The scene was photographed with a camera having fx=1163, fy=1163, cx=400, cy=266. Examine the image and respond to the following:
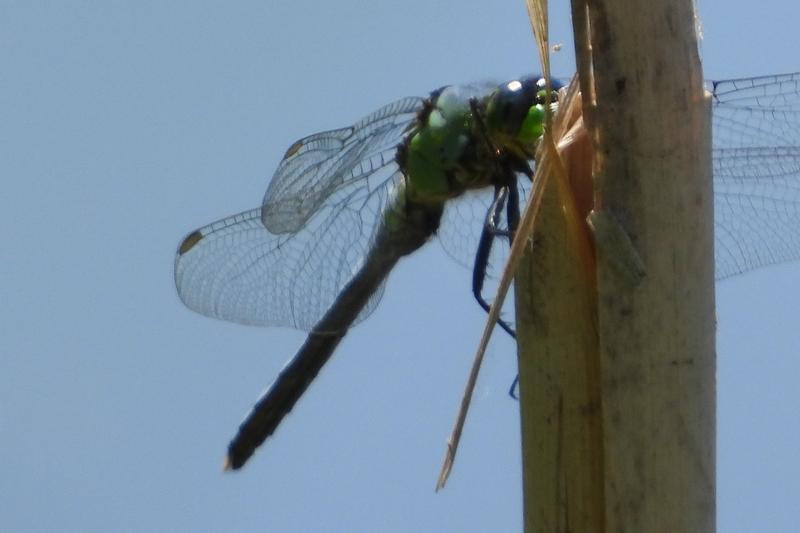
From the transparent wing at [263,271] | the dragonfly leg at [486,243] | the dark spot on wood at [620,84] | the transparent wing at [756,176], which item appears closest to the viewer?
the dark spot on wood at [620,84]

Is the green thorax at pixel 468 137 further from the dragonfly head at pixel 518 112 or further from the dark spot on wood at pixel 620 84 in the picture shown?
the dark spot on wood at pixel 620 84

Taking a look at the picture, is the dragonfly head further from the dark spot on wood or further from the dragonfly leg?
the dark spot on wood

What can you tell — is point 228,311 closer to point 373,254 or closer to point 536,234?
point 373,254

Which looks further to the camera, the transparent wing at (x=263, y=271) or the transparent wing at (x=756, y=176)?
the transparent wing at (x=263, y=271)

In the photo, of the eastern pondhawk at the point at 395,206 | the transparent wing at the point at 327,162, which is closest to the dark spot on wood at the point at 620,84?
the eastern pondhawk at the point at 395,206

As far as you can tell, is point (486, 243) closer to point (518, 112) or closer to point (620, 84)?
point (518, 112)

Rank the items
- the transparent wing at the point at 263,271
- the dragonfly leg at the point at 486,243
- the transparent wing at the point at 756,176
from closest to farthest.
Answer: the transparent wing at the point at 756,176, the dragonfly leg at the point at 486,243, the transparent wing at the point at 263,271

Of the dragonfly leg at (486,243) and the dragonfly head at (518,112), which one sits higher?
the dragonfly head at (518,112)

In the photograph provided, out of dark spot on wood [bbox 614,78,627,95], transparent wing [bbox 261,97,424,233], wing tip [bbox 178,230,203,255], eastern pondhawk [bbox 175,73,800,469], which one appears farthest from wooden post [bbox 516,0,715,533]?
wing tip [bbox 178,230,203,255]
